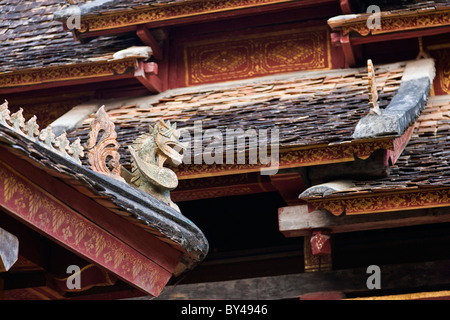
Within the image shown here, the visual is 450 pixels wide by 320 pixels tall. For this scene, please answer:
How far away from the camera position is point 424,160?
804cm

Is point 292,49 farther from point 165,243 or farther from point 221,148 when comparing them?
point 165,243

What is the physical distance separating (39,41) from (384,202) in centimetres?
529

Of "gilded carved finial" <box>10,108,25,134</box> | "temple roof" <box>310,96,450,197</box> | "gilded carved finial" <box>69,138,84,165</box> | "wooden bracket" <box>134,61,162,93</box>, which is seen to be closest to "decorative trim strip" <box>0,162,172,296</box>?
"gilded carved finial" <box>10,108,25,134</box>

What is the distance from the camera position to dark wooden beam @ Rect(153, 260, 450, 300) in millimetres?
7934

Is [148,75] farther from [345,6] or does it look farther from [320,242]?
[320,242]

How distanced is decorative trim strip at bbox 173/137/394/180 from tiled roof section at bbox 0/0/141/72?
8.11 ft

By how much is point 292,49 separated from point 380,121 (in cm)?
303

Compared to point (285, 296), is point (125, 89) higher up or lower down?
higher up

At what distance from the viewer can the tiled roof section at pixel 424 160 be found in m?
7.57

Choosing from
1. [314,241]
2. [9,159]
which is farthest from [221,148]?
[9,159]

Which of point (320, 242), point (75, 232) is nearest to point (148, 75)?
point (320, 242)

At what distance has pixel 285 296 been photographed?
328 inches
